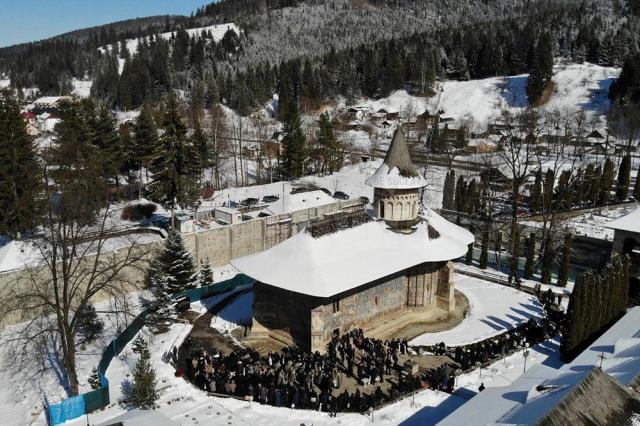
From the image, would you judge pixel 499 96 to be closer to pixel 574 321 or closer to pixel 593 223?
pixel 593 223

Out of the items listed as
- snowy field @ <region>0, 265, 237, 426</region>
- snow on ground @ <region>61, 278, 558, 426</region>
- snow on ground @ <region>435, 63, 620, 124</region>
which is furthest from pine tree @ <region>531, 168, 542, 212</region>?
snow on ground @ <region>435, 63, 620, 124</region>

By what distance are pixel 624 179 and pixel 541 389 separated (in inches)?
1515

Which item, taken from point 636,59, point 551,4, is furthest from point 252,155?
point 551,4

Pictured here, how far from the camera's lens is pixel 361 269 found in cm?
2339

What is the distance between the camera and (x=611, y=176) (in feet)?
152

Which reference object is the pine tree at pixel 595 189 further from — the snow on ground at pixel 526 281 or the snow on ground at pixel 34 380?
the snow on ground at pixel 34 380

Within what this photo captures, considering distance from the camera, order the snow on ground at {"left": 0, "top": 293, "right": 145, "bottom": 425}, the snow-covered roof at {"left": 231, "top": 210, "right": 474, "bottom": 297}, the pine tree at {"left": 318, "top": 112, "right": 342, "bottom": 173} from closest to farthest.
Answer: the snow on ground at {"left": 0, "top": 293, "right": 145, "bottom": 425}, the snow-covered roof at {"left": 231, "top": 210, "right": 474, "bottom": 297}, the pine tree at {"left": 318, "top": 112, "right": 342, "bottom": 173}

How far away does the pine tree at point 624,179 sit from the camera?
154 ft

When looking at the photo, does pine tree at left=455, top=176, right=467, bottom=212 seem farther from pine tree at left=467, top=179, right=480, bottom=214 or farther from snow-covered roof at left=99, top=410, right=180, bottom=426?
snow-covered roof at left=99, top=410, right=180, bottom=426

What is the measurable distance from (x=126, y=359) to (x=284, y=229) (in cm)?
1682

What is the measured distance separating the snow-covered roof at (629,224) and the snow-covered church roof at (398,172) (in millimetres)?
11675

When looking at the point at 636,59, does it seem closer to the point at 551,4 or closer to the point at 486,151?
the point at 486,151

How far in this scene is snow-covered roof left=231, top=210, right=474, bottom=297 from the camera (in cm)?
2234

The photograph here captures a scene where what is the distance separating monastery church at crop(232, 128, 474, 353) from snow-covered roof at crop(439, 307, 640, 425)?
7.38 m
